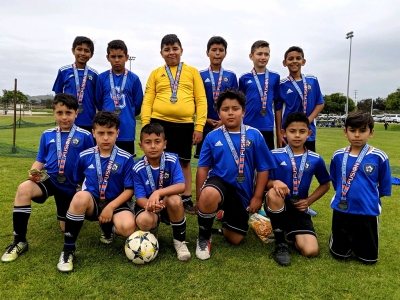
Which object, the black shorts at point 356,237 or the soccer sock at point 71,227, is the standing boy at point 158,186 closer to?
the soccer sock at point 71,227

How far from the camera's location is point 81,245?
3654 mm

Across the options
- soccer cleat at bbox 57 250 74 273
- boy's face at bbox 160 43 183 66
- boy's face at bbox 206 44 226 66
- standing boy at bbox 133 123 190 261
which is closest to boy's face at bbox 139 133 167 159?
standing boy at bbox 133 123 190 261

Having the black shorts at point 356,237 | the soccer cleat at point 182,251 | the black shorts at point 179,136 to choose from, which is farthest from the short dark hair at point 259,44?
the soccer cleat at point 182,251

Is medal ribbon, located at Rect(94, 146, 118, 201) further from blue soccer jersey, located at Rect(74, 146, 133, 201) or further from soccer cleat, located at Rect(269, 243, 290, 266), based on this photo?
soccer cleat, located at Rect(269, 243, 290, 266)

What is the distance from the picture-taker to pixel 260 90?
4641 millimetres

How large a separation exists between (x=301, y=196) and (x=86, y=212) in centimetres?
237

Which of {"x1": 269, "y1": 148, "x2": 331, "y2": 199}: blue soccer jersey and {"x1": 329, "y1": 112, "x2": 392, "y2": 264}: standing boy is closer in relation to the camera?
{"x1": 329, "y1": 112, "x2": 392, "y2": 264}: standing boy

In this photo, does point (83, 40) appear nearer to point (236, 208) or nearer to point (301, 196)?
point (236, 208)

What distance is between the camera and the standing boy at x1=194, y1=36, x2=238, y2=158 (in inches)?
186

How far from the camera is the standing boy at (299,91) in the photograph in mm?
4637

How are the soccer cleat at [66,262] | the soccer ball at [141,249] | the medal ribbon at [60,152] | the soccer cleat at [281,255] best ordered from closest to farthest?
the soccer cleat at [66,262]
the soccer ball at [141,249]
the soccer cleat at [281,255]
the medal ribbon at [60,152]

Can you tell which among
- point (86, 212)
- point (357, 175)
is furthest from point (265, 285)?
point (86, 212)

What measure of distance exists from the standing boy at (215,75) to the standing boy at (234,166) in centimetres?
105

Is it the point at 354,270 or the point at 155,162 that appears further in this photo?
the point at 155,162
